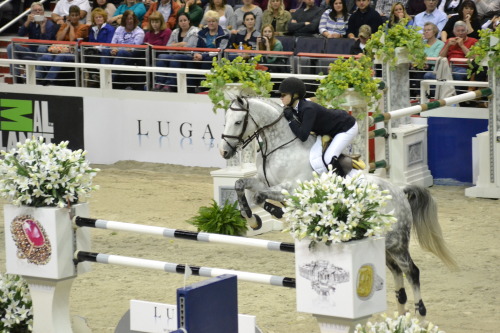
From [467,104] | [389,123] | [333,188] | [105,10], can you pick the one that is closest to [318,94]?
[389,123]

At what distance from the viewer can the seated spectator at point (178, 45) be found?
49.5 ft

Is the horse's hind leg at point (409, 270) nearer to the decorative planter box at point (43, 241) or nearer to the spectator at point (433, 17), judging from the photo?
the decorative planter box at point (43, 241)

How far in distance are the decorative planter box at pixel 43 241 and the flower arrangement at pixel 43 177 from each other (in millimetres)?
73

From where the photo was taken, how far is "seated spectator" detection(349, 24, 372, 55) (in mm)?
14039

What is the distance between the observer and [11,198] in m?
7.37

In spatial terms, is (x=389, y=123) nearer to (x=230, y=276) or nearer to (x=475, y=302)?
(x=475, y=302)

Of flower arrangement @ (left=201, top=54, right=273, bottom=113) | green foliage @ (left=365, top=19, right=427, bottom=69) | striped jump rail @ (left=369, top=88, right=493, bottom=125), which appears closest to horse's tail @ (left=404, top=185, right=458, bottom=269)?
flower arrangement @ (left=201, top=54, right=273, bottom=113)

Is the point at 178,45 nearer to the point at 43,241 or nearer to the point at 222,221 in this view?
the point at 222,221

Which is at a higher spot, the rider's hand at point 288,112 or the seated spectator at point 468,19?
the seated spectator at point 468,19

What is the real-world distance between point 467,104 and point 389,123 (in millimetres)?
1354

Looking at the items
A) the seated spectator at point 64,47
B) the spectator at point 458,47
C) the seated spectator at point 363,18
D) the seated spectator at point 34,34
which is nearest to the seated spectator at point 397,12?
the seated spectator at point 363,18

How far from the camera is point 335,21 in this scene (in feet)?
49.9

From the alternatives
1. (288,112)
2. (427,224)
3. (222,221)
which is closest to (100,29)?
(222,221)

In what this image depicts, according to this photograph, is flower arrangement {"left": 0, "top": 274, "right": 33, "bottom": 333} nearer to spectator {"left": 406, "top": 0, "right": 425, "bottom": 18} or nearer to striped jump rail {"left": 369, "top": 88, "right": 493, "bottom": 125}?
striped jump rail {"left": 369, "top": 88, "right": 493, "bottom": 125}
